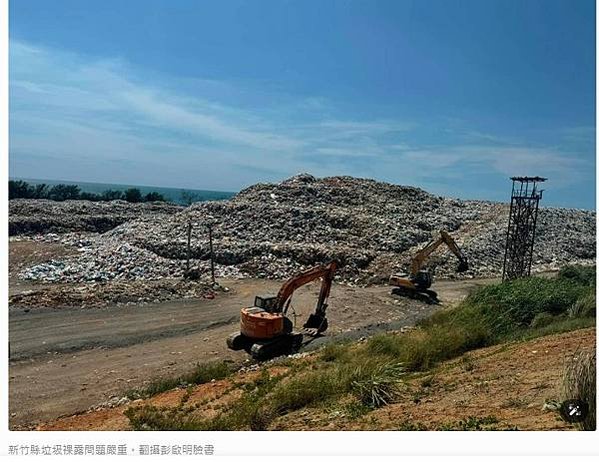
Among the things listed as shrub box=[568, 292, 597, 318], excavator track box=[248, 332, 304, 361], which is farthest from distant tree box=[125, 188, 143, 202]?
shrub box=[568, 292, 597, 318]

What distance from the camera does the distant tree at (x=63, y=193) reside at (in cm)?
4241

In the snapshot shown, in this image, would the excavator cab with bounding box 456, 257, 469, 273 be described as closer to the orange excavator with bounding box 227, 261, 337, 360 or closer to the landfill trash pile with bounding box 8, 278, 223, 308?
the landfill trash pile with bounding box 8, 278, 223, 308

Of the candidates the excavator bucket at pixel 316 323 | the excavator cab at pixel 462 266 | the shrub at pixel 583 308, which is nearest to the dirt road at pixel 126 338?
the excavator bucket at pixel 316 323

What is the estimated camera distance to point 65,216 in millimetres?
29188

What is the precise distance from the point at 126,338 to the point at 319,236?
11.5m

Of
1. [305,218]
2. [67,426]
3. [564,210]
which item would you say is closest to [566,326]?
[67,426]

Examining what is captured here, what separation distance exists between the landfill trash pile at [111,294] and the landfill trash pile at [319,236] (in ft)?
5.71

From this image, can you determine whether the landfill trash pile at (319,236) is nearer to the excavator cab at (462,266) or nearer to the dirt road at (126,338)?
the excavator cab at (462,266)

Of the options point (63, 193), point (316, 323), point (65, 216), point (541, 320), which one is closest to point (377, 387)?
point (541, 320)

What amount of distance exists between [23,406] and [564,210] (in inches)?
1267

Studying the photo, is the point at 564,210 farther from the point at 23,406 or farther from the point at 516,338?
the point at 23,406

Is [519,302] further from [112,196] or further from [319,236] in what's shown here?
[112,196]

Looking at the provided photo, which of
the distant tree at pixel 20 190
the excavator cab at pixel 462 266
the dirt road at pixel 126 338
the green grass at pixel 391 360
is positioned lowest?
the dirt road at pixel 126 338

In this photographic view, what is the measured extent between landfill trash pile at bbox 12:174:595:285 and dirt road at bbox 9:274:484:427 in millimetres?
3018
